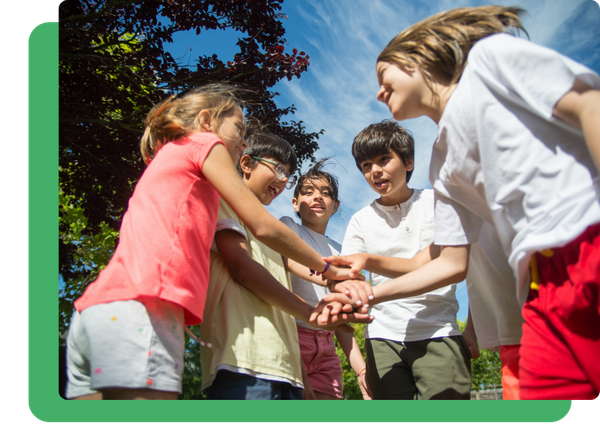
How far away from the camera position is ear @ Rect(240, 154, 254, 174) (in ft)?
8.86

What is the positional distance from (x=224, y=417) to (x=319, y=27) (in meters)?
2.05

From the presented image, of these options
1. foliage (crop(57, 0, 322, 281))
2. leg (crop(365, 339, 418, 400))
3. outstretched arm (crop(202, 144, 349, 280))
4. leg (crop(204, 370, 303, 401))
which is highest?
foliage (crop(57, 0, 322, 281))

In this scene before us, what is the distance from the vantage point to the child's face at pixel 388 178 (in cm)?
266

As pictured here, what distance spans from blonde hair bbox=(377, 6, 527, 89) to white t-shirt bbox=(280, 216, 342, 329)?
4.89ft

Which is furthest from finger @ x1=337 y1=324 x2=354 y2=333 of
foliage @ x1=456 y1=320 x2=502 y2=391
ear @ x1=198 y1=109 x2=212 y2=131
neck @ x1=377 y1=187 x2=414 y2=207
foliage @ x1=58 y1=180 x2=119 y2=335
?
foliage @ x1=456 y1=320 x2=502 y2=391

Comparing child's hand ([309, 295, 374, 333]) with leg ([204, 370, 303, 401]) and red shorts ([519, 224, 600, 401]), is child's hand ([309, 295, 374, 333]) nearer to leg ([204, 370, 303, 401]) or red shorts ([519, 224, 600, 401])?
leg ([204, 370, 303, 401])

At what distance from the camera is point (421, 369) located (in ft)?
7.14

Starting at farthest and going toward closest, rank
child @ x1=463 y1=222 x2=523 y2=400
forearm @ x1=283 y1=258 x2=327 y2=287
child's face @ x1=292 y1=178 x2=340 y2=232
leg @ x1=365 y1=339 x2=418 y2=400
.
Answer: child's face @ x1=292 y1=178 x2=340 y2=232 → forearm @ x1=283 y1=258 x2=327 y2=287 → leg @ x1=365 y1=339 x2=418 y2=400 → child @ x1=463 y1=222 x2=523 y2=400

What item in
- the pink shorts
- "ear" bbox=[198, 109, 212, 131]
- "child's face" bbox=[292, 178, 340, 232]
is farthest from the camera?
"child's face" bbox=[292, 178, 340, 232]

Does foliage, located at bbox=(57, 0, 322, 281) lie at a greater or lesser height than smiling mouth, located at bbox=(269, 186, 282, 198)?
greater

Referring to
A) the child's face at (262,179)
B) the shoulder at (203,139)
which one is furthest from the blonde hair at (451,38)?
the child's face at (262,179)

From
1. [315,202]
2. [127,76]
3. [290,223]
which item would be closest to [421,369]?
[290,223]

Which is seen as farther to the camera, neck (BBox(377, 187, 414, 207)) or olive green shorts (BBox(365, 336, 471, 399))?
neck (BBox(377, 187, 414, 207))

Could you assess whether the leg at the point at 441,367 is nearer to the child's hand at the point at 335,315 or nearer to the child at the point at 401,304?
the child at the point at 401,304
